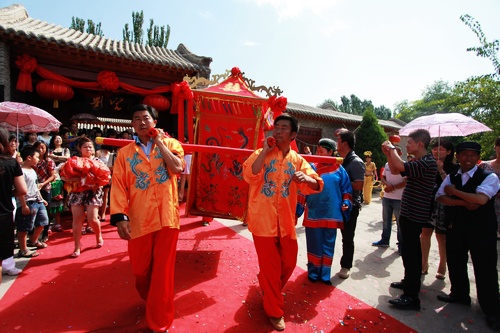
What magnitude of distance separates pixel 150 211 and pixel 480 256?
3.16 metres

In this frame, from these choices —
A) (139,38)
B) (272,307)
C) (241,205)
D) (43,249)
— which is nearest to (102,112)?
(43,249)

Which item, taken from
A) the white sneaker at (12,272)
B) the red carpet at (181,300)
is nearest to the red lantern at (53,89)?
the red carpet at (181,300)

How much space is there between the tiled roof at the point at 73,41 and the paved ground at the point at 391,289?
4881 millimetres

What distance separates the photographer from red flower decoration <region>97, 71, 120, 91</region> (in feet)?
24.1

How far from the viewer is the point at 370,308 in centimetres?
293

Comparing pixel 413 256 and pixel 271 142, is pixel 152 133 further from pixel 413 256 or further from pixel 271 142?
pixel 413 256

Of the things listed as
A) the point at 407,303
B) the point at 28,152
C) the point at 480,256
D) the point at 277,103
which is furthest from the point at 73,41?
the point at 480,256

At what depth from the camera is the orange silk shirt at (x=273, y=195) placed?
8.33ft

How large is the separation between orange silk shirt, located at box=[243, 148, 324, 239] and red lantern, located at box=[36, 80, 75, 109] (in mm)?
6558

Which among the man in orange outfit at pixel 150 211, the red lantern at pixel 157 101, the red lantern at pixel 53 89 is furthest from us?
the red lantern at pixel 157 101

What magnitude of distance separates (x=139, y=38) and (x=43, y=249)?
19.2 meters

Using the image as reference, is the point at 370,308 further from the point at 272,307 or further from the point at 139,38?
the point at 139,38

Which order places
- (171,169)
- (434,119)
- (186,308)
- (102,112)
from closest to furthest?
(171,169) < (186,308) < (434,119) < (102,112)

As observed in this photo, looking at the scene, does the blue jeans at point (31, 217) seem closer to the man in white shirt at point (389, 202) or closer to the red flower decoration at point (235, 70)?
the red flower decoration at point (235, 70)
